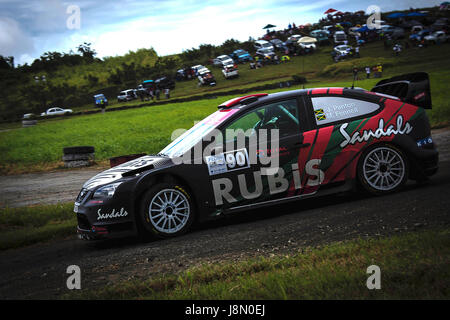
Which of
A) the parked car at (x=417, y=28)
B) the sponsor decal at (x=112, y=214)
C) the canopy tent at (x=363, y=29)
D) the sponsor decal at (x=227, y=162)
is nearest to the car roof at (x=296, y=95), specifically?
the sponsor decal at (x=227, y=162)

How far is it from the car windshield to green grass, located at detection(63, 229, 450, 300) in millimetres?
2154

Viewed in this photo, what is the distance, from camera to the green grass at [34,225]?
6.18 metres

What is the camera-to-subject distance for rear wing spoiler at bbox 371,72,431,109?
21.0 feet

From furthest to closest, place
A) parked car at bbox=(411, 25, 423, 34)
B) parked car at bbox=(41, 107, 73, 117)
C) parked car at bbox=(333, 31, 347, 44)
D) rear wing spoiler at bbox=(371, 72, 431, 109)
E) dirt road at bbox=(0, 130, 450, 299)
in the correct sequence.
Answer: parked car at bbox=(333, 31, 347, 44) → parked car at bbox=(411, 25, 423, 34) → parked car at bbox=(41, 107, 73, 117) → rear wing spoiler at bbox=(371, 72, 431, 109) → dirt road at bbox=(0, 130, 450, 299)

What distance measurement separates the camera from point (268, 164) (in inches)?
223

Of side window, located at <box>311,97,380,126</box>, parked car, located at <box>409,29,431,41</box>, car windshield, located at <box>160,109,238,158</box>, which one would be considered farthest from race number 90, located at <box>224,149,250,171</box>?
parked car, located at <box>409,29,431,41</box>

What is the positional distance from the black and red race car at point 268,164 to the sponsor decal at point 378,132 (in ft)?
0.05

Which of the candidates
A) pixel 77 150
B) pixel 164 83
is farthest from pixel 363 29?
pixel 77 150

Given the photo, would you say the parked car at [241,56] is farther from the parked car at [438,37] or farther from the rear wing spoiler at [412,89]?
the rear wing spoiler at [412,89]

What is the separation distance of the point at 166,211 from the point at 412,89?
395 cm

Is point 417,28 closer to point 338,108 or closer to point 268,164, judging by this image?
point 338,108

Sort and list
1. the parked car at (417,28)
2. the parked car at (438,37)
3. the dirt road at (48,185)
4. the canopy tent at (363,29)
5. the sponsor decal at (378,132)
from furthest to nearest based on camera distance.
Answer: the canopy tent at (363,29)
the parked car at (417,28)
the parked car at (438,37)
the dirt road at (48,185)
the sponsor decal at (378,132)

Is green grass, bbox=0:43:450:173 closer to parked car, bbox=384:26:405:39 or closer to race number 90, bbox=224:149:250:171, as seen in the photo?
parked car, bbox=384:26:405:39

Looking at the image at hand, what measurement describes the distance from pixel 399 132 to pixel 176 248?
3.43 m
